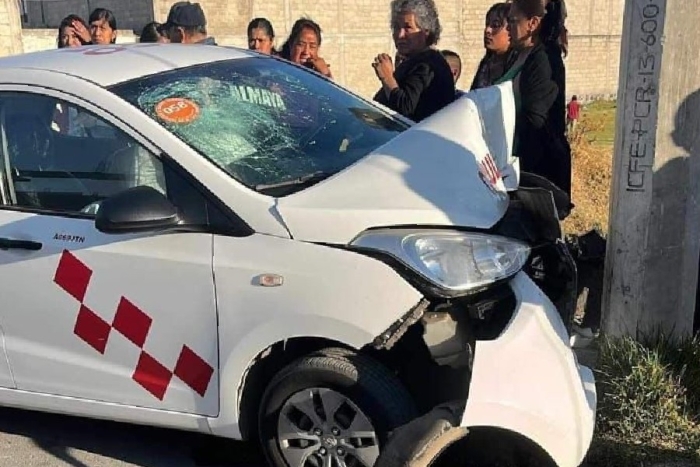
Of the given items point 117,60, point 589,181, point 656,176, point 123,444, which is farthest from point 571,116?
point 123,444

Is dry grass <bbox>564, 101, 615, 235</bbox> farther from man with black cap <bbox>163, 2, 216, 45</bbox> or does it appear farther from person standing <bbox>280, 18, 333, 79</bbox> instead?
man with black cap <bbox>163, 2, 216, 45</bbox>

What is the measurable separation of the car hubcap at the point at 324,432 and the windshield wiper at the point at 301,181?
75cm

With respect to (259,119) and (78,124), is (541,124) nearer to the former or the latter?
(259,119)

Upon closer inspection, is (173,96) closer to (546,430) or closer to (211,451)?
(211,451)

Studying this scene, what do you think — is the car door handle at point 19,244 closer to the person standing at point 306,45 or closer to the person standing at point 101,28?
the person standing at point 306,45

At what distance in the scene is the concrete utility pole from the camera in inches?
132

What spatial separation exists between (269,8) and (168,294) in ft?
69.1

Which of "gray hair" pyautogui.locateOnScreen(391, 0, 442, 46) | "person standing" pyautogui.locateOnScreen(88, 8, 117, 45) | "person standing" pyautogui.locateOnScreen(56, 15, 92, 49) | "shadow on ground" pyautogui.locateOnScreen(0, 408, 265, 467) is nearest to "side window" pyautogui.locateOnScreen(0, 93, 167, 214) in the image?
"shadow on ground" pyautogui.locateOnScreen(0, 408, 265, 467)

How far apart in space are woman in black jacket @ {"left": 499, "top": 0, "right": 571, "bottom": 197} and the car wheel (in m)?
1.99

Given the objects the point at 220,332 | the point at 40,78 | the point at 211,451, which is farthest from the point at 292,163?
the point at 211,451

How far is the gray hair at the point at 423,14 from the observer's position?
4.67m

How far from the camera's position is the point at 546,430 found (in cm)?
261

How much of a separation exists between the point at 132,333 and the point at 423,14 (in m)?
2.59

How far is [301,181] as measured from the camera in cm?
313
